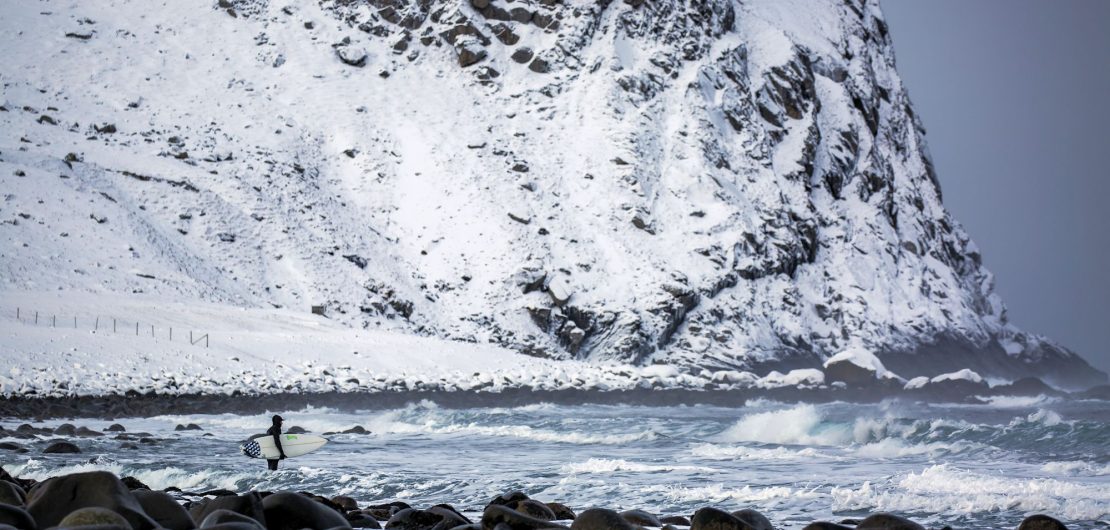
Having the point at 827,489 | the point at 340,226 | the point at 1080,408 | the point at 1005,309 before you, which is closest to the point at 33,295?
the point at 340,226

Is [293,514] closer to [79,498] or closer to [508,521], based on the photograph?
[79,498]

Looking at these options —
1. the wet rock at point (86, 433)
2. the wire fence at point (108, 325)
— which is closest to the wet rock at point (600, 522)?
the wet rock at point (86, 433)

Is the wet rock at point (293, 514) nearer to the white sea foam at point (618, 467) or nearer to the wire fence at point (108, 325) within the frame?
the white sea foam at point (618, 467)

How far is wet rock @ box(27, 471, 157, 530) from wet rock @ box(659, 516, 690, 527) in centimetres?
507

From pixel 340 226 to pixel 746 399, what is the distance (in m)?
20.9

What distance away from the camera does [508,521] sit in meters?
9.26

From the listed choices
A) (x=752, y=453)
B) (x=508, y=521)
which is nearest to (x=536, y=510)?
(x=508, y=521)

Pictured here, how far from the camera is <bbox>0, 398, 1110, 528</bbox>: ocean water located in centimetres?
1230

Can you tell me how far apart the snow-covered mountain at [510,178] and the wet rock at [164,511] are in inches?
1323

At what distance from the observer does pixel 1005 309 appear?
225ft

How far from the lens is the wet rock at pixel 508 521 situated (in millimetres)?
9172

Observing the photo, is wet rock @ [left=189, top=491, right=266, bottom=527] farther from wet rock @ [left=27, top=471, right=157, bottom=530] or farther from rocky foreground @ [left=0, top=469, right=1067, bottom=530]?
wet rock @ [left=27, top=471, right=157, bottom=530]

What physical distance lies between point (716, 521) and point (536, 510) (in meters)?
2.23

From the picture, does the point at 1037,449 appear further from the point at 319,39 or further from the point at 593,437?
the point at 319,39
